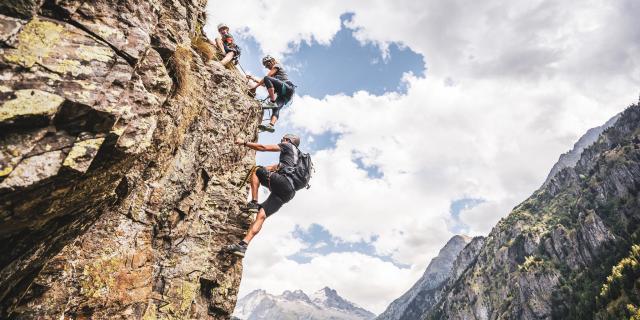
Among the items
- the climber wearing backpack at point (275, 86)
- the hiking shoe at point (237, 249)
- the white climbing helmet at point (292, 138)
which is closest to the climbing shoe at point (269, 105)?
the climber wearing backpack at point (275, 86)

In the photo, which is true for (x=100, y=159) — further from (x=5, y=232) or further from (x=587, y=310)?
(x=587, y=310)

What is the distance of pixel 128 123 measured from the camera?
605 cm

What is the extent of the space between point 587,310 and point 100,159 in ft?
655

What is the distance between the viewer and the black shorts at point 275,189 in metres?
12.1

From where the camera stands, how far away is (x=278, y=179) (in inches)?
474

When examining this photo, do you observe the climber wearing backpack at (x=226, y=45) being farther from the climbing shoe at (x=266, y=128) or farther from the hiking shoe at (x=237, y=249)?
the hiking shoe at (x=237, y=249)

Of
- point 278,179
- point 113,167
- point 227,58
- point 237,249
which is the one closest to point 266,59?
point 227,58

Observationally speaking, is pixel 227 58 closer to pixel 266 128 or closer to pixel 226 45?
pixel 226 45

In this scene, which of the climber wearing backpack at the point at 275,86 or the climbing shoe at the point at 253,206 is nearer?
the climbing shoe at the point at 253,206

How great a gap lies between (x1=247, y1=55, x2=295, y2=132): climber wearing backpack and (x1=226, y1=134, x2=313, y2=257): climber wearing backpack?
15.4ft

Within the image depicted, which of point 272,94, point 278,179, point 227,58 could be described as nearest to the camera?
point 278,179

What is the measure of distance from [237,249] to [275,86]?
9.23m

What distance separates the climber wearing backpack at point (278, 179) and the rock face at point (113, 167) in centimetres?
88

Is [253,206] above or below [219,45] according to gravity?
below
